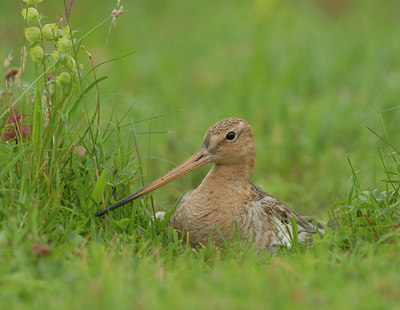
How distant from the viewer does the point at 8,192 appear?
3.98m

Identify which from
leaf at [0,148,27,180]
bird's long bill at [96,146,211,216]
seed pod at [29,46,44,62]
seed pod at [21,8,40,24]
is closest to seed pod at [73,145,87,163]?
bird's long bill at [96,146,211,216]

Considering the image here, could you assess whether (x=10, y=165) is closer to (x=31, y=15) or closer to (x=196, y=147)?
(x=31, y=15)

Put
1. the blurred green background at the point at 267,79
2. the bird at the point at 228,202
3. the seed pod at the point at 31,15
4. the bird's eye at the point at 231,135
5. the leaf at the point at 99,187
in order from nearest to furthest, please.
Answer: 1. the seed pod at the point at 31,15
2. the leaf at the point at 99,187
3. the bird at the point at 228,202
4. the bird's eye at the point at 231,135
5. the blurred green background at the point at 267,79

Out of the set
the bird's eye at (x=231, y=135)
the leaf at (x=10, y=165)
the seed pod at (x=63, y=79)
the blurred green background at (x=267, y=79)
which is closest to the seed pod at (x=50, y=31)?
the seed pod at (x=63, y=79)

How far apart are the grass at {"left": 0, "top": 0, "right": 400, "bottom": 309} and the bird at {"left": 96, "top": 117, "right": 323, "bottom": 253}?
0.22 meters

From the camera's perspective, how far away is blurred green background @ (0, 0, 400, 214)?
7164 millimetres

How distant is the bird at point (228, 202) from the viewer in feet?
15.5

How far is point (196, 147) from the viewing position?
7.34 meters

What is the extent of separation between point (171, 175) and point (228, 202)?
45 cm

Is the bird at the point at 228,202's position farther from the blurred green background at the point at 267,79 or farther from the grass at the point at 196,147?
the blurred green background at the point at 267,79

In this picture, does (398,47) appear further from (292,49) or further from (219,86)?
(219,86)

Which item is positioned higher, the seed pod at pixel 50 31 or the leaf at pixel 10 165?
the seed pod at pixel 50 31

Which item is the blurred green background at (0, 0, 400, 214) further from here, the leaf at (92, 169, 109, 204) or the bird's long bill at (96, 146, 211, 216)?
the leaf at (92, 169, 109, 204)

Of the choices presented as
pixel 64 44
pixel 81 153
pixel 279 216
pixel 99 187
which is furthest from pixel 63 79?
pixel 279 216
